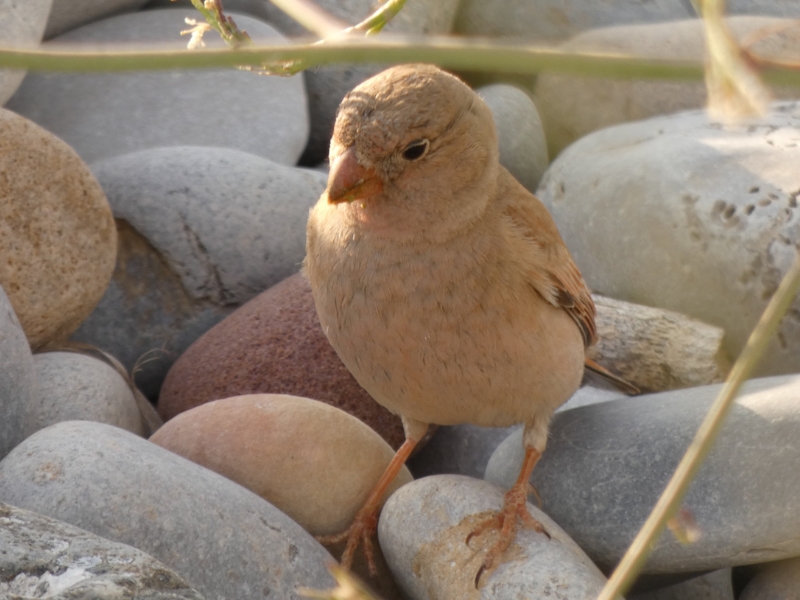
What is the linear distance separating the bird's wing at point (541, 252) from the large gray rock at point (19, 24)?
223 centimetres

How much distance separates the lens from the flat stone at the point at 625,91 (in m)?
5.42

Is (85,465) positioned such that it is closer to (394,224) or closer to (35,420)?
(35,420)

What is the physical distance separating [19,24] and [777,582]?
3.60 metres

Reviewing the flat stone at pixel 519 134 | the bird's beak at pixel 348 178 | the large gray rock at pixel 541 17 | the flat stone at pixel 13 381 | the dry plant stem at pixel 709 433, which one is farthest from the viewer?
the large gray rock at pixel 541 17

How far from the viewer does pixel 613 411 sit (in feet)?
10.3

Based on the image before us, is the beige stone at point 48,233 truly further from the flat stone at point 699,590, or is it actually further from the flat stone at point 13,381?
the flat stone at point 699,590

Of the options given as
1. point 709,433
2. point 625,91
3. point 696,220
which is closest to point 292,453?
point 696,220

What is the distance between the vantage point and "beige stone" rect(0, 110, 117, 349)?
3.35 metres

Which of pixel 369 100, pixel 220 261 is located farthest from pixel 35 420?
pixel 369 100

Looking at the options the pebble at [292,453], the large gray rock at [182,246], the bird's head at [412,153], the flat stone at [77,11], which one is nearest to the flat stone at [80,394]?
the pebble at [292,453]

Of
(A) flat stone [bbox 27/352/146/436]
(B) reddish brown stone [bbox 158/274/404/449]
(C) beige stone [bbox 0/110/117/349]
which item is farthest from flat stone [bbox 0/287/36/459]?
(B) reddish brown stone [bbox 158/274/404/449]

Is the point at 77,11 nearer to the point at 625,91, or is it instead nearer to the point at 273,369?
the point at 273,369

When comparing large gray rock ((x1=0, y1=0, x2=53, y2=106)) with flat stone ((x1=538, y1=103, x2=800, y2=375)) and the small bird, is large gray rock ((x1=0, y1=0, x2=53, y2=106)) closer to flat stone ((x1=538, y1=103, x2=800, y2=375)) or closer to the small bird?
the small bird

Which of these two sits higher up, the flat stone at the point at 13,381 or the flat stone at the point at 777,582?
the flat stone at the point at 13,381
